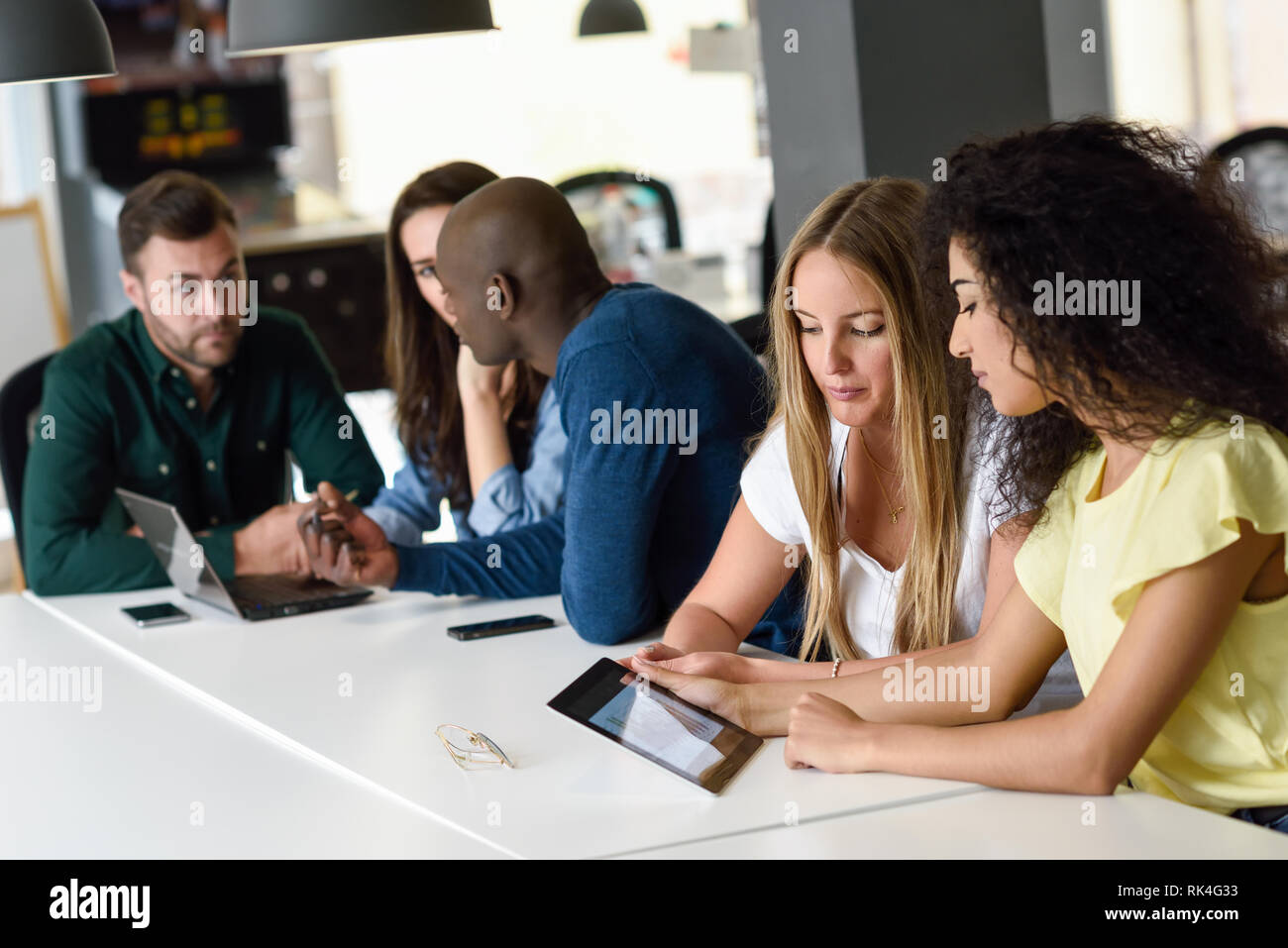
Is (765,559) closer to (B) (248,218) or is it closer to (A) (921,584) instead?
(A) (921,584)

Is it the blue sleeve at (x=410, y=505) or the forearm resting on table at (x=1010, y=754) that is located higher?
the blue sleeve at (x=410, y=505)

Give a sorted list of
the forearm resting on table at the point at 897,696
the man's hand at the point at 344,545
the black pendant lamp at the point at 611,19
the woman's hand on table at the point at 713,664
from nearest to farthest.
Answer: the forearm resting on table at the point at 897,696 < the woman's hand on table at the point at 713,664 < the man's hand at the point at 344,545 < the black pendant lamp at the point at 611,19

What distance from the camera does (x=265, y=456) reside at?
106 inches

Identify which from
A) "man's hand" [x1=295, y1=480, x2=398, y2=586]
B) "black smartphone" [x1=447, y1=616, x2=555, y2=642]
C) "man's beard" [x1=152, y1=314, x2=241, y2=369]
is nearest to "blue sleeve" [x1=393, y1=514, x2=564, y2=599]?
"man's hand" [x1=295, y1=480, x2=398, y2=586]

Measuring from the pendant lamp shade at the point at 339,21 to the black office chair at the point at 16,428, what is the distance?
1171 mm

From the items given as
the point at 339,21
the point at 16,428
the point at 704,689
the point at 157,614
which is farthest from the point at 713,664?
the point at 16,428

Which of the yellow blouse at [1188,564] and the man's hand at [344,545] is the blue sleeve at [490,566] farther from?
the yellow blouse at [1188,564]

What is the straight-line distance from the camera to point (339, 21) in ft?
5.44

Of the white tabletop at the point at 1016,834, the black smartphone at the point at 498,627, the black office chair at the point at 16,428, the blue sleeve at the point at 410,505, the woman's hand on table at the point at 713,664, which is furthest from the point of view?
the black office chair at the point at 16,428

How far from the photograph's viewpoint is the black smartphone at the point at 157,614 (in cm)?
207

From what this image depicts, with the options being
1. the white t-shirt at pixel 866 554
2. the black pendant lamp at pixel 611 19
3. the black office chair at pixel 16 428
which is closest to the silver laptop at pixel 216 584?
the black office chair at pixel 16 428

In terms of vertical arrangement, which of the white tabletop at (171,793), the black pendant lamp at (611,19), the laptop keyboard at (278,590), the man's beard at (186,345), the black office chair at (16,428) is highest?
the black pendant lamp at (611,19)

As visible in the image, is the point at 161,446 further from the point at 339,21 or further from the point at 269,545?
the point at 339,21

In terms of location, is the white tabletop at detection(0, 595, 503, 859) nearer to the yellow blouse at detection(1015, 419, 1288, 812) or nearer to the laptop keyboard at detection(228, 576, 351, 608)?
the laptop keyboard at detection(228, 576, 351, 608)
